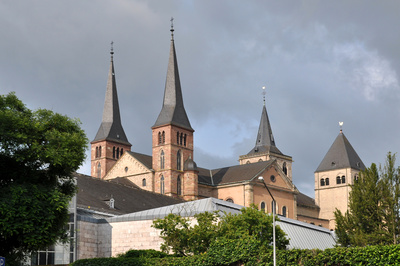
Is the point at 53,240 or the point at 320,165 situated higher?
the point at 320,165

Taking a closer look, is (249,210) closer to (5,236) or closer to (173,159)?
(5,236)

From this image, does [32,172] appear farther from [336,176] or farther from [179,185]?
[336,176]

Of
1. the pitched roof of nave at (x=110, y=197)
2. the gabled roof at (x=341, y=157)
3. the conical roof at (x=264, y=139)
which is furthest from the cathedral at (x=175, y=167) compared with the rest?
the conical roof at (x=264, y=139)

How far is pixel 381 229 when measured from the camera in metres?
49.8

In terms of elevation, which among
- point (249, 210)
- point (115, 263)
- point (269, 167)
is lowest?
point (115, 263)

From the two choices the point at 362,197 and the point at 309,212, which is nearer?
the point at 362,197

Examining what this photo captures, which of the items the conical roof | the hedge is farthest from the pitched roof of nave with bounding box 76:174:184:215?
the conical roof

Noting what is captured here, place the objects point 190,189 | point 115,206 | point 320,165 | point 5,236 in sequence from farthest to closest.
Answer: point 320,165
point 190,189
point 115,206
point 5,236

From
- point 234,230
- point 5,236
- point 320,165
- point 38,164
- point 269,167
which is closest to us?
point 5,236

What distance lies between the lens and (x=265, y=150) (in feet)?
452

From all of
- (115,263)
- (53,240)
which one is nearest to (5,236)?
(53,240)

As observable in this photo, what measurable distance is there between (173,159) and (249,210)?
55050 mm

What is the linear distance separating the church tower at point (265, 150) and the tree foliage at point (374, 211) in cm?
8543

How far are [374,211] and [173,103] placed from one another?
53.3 meters
